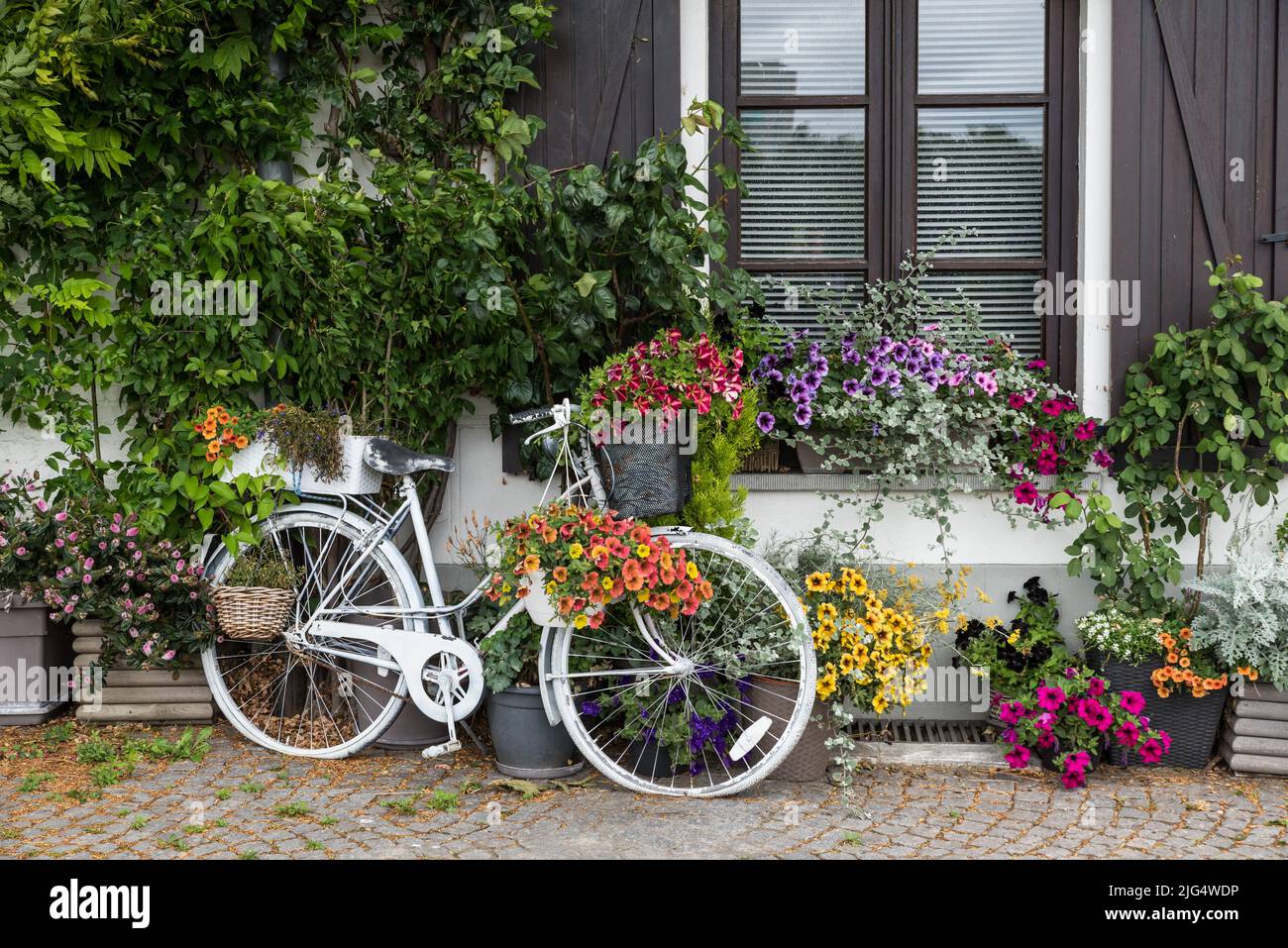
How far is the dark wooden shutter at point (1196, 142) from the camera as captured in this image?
469cm

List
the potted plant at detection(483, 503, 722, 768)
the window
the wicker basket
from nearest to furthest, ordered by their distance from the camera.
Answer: the potted plant at detection(483, 503, 722, 768) < the wicker basket < the window

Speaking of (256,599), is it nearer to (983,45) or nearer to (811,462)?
(811,462)

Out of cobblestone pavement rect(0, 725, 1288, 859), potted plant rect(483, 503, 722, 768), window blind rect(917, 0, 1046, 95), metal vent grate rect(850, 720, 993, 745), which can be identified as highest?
window blind rect(917, 0, 1046, 95)

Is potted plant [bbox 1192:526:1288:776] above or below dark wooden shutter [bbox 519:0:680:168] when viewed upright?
below

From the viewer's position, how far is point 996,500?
15.8ft

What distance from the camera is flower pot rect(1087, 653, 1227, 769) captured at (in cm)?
442

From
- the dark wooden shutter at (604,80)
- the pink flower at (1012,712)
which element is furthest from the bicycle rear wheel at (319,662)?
the pink flower at (1012,712)

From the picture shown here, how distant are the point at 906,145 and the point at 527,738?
2.94m

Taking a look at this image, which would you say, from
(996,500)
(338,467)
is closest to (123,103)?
(338,467)

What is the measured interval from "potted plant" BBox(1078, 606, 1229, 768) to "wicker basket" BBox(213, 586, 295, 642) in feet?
10.5

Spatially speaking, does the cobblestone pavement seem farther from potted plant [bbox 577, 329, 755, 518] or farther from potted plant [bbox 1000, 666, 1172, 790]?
potted plant [bbox 577, 329, 755, 518]

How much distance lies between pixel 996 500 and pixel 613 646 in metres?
1.74

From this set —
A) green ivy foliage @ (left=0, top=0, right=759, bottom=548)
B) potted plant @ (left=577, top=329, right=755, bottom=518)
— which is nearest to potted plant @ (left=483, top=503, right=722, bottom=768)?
potted plant @ (left=577, top=329, right=755, bottom=518)
